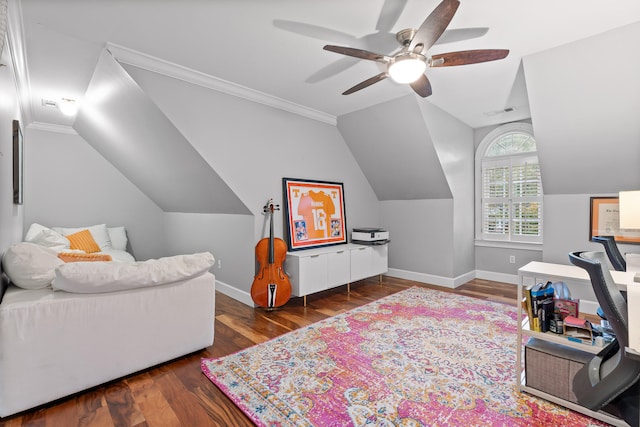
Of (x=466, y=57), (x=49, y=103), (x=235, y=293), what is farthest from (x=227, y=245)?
(x=466, y=57)

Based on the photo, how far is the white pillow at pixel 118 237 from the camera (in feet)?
16.5

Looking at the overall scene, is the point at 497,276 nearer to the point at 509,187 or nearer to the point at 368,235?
the point at 509,187

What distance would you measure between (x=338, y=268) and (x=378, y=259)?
2.90 ft

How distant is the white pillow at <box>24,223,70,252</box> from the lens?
3.81 meters

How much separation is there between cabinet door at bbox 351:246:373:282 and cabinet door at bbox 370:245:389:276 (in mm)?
78

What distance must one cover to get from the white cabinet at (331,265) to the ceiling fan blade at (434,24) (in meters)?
2.38

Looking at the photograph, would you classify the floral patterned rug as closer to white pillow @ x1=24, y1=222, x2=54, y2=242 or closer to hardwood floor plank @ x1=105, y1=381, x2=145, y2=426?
hardwood floor plank @ x1=105, y1=381, x2=145, y2=426

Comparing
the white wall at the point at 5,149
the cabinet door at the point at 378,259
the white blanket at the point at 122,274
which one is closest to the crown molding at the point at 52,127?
the white wall at the point at 5,149

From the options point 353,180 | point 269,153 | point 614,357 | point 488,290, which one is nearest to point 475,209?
point 488,290

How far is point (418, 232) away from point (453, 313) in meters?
1.69

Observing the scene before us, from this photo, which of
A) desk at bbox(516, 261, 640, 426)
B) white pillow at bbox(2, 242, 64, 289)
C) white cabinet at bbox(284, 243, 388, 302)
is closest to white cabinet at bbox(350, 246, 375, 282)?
white cabinet at bbox(284, 243, 388, 302)

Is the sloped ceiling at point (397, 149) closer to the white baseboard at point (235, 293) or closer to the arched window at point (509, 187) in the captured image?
the arched window at point (509, 187)

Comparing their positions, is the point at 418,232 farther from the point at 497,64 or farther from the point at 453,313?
the point at 497,64

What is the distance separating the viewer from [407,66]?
2.11 meters
